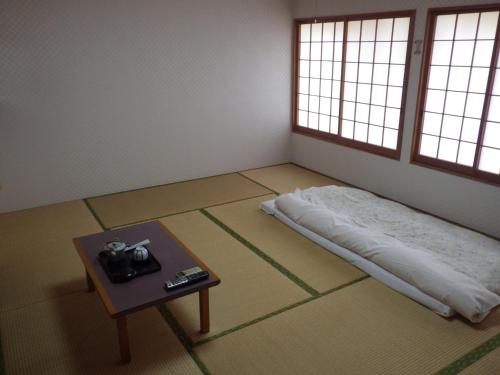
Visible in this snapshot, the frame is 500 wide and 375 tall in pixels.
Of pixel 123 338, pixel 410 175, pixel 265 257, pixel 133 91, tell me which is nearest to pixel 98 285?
pixel 123 338

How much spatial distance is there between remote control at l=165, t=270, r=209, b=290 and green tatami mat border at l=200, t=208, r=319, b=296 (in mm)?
958

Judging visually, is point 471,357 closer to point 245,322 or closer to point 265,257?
point 245,322

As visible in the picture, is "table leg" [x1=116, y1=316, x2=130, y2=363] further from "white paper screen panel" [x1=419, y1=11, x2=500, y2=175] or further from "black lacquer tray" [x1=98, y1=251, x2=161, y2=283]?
"white paper screen panel" [x1=419, y1=11, x2=500, y2=175]

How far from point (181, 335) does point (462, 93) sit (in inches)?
134

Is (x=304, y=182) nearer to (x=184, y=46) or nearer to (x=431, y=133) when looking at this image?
(x=431, y=133)

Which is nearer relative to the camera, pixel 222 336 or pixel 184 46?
pixel 222 336

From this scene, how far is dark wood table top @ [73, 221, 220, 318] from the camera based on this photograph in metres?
2.32

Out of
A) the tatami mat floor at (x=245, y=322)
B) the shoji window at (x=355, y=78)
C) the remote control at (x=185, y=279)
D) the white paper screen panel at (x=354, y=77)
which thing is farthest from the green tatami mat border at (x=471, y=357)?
the white paper screen panel at (x=354, y=77)

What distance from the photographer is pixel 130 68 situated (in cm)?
493

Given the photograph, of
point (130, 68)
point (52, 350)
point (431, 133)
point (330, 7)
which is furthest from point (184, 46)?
point (52, 350)

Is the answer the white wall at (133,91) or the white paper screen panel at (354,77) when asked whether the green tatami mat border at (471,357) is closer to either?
the white paper screen panel at (354,77)

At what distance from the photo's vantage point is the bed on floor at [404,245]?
2885mm

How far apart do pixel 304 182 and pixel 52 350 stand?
3.69 meters

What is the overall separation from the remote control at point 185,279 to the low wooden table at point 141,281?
24mm
